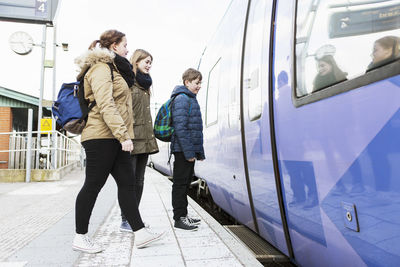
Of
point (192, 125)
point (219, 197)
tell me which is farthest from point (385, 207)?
point (219, 197)

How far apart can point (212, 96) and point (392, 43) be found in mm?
3690

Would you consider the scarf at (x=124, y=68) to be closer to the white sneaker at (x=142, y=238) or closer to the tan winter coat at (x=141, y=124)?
the tan winter coat at (x=141, y=124)

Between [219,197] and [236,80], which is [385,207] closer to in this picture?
[236,80]

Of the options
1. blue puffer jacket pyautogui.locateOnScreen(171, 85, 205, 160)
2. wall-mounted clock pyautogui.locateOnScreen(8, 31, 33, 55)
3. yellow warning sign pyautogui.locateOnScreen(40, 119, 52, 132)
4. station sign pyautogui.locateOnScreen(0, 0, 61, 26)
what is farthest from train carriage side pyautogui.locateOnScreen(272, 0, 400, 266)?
wall-mounted clock pyautogui.locateOnScreen(8, 31, 33, 55)

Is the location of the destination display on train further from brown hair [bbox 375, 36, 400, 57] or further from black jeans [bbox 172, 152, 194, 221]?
black jeans [bbox 172, 152, 194, 221]

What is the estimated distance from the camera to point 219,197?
4484 mm

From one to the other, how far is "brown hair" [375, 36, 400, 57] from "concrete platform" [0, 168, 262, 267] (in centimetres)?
151

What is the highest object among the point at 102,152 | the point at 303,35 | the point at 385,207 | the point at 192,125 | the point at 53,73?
the point at 53,73

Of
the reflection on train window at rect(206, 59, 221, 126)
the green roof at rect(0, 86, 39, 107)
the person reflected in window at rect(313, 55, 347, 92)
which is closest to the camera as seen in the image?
the person reflected in window at rect(313, 55, 347, 92)

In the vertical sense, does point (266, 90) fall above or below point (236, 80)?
below

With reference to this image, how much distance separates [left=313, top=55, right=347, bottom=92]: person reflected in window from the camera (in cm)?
169

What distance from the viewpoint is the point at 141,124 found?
123 inches

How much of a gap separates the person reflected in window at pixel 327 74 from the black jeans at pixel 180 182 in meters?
1.68

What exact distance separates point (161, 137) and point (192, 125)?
1.07ft
